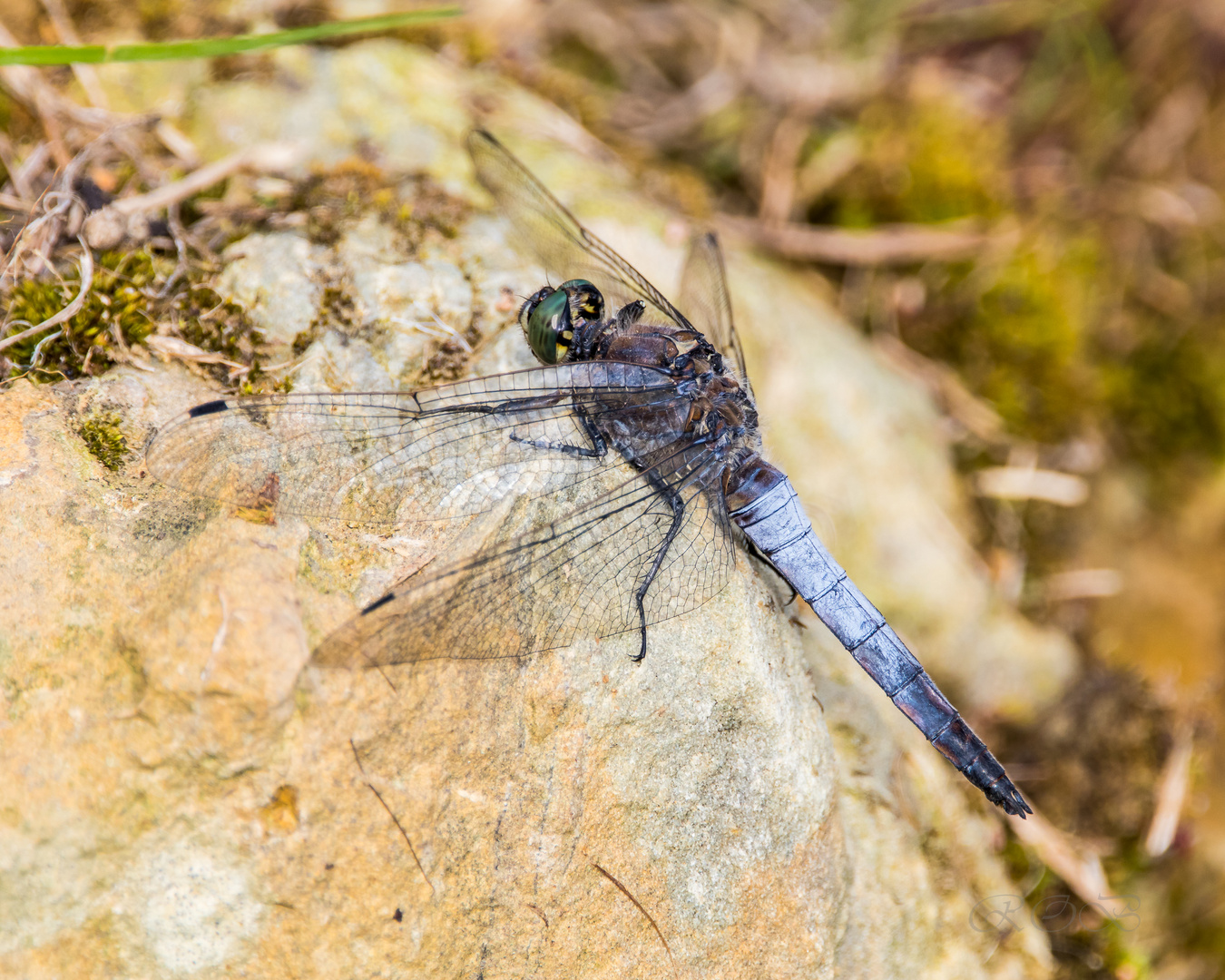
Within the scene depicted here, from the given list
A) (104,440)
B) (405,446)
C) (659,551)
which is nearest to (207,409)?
(104,440)

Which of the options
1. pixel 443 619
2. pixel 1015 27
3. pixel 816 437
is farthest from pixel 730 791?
pixel 1015 27

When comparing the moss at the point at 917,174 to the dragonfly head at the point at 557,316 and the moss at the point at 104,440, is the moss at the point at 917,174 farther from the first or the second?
the moss at the point at 104,440

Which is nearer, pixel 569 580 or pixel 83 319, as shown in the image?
pixel 569 580

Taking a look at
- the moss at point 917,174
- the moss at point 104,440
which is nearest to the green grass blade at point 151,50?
the moss at point 104,440

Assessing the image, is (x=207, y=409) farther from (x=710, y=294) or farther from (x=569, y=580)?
(x=710, y=294)

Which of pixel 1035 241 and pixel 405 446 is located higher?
pixel 405 446

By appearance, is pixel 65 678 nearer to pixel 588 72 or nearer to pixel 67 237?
pixel 67 237
